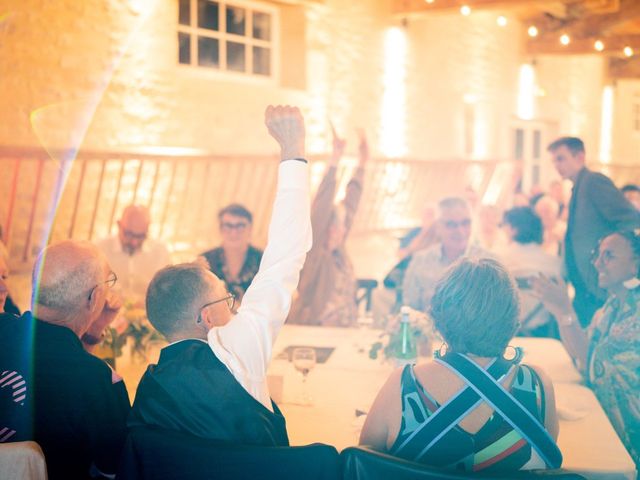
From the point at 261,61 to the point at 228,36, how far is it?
44 cm

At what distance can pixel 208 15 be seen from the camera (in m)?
6.09

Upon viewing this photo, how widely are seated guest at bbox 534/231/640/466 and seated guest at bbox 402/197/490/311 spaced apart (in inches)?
39.1

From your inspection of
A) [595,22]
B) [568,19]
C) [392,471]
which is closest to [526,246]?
[392,471]

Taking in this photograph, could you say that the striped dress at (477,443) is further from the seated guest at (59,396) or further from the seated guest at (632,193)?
the seated guest at (632,193)

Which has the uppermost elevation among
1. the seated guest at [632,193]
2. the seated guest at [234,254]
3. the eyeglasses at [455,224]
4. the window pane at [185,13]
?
the window pane at [185,13]

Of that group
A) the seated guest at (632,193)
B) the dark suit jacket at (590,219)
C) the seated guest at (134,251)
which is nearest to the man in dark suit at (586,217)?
the dark suit jacket at (590,219)

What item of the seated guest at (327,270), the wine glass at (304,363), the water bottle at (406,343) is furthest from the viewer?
the seated guest at (327,270)

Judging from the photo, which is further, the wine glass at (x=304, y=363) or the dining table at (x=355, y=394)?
the wine glass at (x=304, y=363)

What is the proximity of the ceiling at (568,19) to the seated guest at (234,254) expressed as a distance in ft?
14.5

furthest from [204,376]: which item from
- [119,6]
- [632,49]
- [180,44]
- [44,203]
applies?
[632,49]

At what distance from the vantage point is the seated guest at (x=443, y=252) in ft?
12.5

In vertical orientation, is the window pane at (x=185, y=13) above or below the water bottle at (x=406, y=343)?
above

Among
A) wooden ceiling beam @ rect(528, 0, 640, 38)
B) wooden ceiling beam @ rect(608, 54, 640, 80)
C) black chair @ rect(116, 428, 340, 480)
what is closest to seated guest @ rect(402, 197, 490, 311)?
black chair @ rect(116, 428, 340, 480)

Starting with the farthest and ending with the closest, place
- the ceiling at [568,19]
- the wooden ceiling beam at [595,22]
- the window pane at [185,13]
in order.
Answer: the wooden ceiling beam at [595,22] → the ceiling at [568,19] → the window pane at [185,13]
